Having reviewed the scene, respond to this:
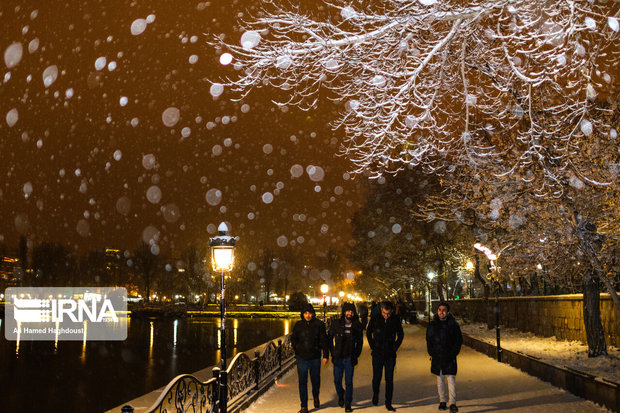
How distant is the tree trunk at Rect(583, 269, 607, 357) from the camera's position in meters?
16.5

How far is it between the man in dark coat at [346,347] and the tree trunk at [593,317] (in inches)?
347

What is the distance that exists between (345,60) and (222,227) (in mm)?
5221

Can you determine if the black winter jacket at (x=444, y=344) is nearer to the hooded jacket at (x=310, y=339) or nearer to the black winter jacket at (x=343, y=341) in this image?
the black winter jacket at (x=343, y=341)

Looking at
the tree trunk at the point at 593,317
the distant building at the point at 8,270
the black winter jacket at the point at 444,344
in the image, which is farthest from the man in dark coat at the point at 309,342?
the distant building at the point at 8,270

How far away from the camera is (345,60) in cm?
816

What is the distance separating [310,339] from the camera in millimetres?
10484

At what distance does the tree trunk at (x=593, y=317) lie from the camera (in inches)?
649

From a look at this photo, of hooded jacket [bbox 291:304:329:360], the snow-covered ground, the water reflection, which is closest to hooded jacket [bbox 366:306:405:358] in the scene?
hooded jacket [bbox 291:304:329:360]

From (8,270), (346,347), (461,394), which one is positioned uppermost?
(8,270)

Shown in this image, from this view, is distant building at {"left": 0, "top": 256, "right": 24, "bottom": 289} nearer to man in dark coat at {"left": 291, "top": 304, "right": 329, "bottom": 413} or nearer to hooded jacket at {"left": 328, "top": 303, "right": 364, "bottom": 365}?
→ man in dark coat at {"left": 291, "top": 304, "right": 329, "bottom": 413}

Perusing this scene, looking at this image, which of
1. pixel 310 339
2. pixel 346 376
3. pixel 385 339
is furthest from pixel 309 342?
pixel 385 339

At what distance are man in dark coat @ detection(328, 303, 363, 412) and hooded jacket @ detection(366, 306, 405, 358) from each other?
27 centimetres

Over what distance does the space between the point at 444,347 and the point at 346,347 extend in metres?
1.76

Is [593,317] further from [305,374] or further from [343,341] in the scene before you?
[305,374]
